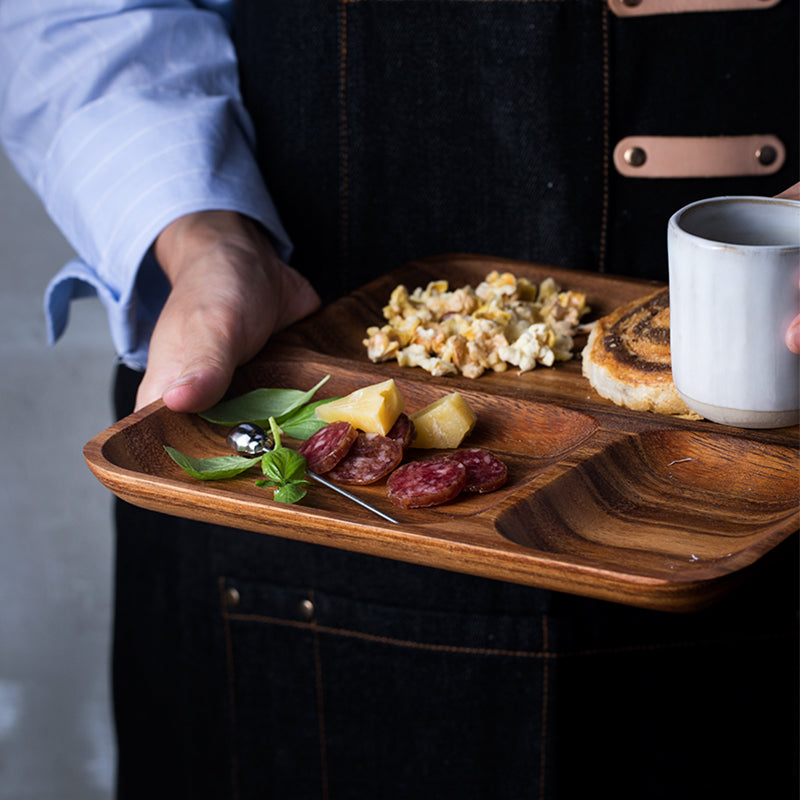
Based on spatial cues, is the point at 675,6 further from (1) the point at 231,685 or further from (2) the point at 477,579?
(1) the point at 231,685

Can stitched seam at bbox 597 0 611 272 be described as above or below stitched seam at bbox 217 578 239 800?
above

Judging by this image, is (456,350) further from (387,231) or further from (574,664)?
(574,664)

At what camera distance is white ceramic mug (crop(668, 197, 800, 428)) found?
0.76 metres

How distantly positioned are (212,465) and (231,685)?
1.82ft

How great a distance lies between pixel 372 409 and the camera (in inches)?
33.4

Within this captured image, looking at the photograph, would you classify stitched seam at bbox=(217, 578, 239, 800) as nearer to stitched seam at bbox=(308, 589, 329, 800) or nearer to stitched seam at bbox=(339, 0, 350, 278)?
stitched seam at bbox=(308, 589, 329, 800)

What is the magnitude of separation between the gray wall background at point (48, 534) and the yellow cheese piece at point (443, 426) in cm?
133

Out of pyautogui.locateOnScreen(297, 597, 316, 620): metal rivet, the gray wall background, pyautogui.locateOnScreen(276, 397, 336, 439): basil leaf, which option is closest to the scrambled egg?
pyautogui.locateOnScreen(276, 397, 336, 439): basil leaf

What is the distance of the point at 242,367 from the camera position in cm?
100

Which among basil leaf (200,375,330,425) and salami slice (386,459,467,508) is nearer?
salami slice (386,459,467,508)

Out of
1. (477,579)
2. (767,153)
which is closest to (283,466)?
(477,579)

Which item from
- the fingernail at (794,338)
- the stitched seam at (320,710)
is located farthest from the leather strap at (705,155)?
the stitched seam at (320,710)

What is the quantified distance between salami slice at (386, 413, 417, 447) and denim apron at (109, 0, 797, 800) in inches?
13.3

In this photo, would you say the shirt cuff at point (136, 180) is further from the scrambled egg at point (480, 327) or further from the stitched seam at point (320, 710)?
the stitched seam at point (320, 710)
